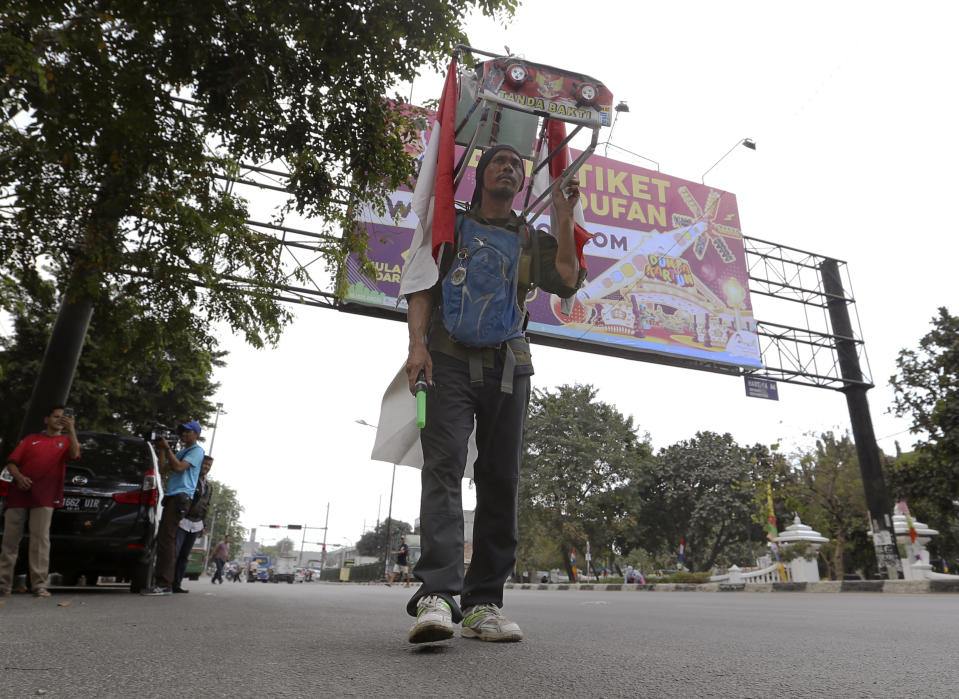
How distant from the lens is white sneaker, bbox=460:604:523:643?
2490 mm

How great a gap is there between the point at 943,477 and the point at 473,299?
1635 centimetres

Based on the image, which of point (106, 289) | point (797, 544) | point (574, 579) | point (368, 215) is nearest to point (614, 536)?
point (574, 579)

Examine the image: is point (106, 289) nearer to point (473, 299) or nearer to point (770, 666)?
point (473, 299)

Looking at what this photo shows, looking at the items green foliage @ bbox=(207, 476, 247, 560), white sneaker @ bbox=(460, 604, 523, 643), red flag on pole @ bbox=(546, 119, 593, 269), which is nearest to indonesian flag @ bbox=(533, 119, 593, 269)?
red flag on pole @ bbox=(546, 119, 593, 269)

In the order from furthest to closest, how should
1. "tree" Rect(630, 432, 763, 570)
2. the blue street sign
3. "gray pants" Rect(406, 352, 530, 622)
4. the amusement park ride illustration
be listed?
"tree" Rect(630, 432, 763, 570) → the blue street sign → the amusement park ride illustration → "gray pants" Rect(406, 352, 530, 622)

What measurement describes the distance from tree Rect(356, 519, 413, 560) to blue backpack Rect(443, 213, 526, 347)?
77409 mm

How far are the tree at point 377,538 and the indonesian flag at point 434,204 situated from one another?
254 ft

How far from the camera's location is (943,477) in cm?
1504

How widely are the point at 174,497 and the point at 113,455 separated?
670mm

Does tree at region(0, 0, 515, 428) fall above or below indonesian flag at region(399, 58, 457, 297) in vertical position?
above

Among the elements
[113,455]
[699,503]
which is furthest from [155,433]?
[699,503]

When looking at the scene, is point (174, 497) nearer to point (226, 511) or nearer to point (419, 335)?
point (419, 335)

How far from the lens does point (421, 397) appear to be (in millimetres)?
2543

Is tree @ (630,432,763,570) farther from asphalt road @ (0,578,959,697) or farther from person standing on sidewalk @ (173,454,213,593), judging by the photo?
asphalt road @ (0,578,959,697)
